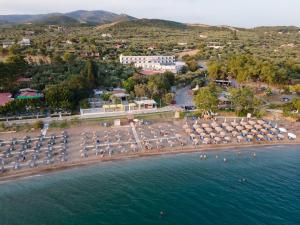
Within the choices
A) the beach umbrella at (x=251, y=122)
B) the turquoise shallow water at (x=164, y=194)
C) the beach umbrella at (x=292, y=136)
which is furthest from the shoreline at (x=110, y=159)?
the beach umbrella at (x=251, y=122)

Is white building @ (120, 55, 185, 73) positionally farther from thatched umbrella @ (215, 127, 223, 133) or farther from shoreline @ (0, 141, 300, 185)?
shoreline @ (0, 141, 300, 185)

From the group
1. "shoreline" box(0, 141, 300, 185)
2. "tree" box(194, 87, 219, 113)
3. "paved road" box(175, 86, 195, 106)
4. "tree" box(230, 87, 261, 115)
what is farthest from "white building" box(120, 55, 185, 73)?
"shoreline" box(0, 141, 300, 185)

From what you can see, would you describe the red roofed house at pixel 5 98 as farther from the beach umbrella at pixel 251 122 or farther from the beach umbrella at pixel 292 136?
the beach umbrella at pixel 292 136

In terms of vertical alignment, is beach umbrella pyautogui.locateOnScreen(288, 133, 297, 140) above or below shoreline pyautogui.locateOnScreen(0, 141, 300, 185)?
above

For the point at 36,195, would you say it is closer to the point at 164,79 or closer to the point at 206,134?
the point at 206,134

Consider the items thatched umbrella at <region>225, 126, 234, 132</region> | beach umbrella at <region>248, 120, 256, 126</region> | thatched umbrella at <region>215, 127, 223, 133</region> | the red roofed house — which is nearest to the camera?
thatched umbrella at <region>215, 127, 223, 133</region>

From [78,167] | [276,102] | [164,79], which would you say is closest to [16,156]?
[78,167]

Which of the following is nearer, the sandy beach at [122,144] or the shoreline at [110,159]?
the shoreline at [110,159]
